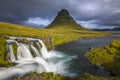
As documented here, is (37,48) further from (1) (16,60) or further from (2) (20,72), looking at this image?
(2) (20,72)

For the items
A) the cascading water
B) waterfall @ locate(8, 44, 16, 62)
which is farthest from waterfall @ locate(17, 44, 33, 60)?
waterfall @ locate(8, 44, 16, 62)

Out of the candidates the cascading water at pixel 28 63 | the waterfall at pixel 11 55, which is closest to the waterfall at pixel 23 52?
the cascading water at pixel 28 63

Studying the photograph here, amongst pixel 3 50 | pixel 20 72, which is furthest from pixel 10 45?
pixel 20 72

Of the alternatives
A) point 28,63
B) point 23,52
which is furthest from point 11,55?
point 28,63

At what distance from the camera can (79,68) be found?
55.0m

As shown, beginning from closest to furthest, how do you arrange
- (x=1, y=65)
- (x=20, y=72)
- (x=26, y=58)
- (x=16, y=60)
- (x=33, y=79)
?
(x=33, y=79)
(x=20, y=72)
(x=1, y=65)
(x=16, y=60)
(x=26, y=58)

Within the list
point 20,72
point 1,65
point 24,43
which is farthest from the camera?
point 24,43

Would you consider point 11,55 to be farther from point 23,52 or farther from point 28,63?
point 28,63

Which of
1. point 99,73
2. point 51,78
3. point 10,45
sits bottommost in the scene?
point 99,73

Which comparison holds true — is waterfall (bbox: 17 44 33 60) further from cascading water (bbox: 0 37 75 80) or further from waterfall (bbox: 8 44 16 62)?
waterfall (bbox: 8 44 16 62)

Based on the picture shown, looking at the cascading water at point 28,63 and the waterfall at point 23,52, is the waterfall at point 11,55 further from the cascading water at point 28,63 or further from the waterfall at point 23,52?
the waterfall at point 23,52

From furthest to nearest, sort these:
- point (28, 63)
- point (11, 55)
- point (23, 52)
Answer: point (23, 52) → point (11, 55) → point (28, 63)

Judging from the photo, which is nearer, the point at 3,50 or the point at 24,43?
the point at 3,50

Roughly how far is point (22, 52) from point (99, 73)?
102 feet
